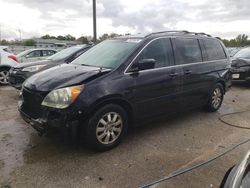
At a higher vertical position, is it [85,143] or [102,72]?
[102,72]

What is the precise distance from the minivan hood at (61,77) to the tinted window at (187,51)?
63.8 inches

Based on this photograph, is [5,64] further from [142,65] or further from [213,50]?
[213,50]

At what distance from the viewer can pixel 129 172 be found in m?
3.25

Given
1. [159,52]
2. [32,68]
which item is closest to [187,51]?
[159,52]

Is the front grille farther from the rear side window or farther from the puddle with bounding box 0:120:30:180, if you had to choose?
the rear side window

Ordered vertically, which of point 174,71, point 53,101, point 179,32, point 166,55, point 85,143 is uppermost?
point 179,32

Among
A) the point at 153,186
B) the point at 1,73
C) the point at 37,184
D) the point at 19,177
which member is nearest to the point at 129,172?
the point at 153,186

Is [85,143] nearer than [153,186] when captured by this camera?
No

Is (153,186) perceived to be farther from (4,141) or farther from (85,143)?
(4,141)

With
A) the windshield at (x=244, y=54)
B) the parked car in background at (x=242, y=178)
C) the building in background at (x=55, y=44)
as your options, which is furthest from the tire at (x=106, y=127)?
the building in background at (x=55, y=44)

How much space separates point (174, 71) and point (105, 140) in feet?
5.89

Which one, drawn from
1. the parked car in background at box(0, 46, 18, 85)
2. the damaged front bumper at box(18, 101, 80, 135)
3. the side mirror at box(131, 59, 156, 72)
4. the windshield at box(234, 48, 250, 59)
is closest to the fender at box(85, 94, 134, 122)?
the damaged front bumper at box(18, 101, 80, 135)

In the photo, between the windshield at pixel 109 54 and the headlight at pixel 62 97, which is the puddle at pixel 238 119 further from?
the headlight at pixel 62 97

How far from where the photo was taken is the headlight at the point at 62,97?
11.1 feet
